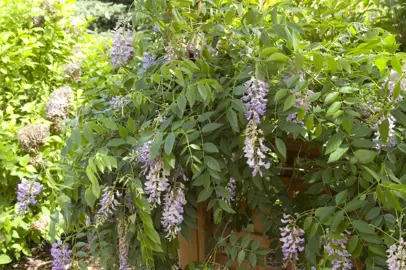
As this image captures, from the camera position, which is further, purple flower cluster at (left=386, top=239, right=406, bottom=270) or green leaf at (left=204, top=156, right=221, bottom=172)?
green leaf at (left=204, top=156, right=221, bottom=172)

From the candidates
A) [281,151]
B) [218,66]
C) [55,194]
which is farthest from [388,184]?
[55,194]

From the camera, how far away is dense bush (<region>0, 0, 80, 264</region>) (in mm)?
3525

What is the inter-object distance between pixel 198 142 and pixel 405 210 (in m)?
0.53

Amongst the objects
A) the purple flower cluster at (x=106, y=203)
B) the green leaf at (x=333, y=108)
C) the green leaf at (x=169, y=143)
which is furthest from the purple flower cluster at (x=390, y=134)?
the purple flower cluster at (x=106, y=203)

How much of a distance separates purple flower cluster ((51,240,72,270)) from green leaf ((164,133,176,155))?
22.4 inches

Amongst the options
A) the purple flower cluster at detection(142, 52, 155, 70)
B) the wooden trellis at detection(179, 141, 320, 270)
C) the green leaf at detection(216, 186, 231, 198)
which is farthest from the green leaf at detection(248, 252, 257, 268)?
the purple flower cluster at detection(142, 52, 155, 70)

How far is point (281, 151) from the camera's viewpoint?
56.2 inches

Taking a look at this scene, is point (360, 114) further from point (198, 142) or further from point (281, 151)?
point (198, 142)

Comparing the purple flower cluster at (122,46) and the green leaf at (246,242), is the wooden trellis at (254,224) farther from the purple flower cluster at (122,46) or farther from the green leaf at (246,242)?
the purple flower cluster at (122,46)

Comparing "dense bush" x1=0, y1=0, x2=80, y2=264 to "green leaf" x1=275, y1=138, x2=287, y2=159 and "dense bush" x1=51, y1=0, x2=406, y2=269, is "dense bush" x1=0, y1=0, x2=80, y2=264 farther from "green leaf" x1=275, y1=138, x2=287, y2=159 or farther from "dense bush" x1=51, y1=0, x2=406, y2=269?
"green leaf" x1=275, y1=138, x2=287, y2=159

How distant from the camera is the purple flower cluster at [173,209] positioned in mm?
1522

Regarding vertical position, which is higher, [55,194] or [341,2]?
[341,2]

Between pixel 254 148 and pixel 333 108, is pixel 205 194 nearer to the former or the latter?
pixel 254 148

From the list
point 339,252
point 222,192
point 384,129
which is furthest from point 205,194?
point 384,129
